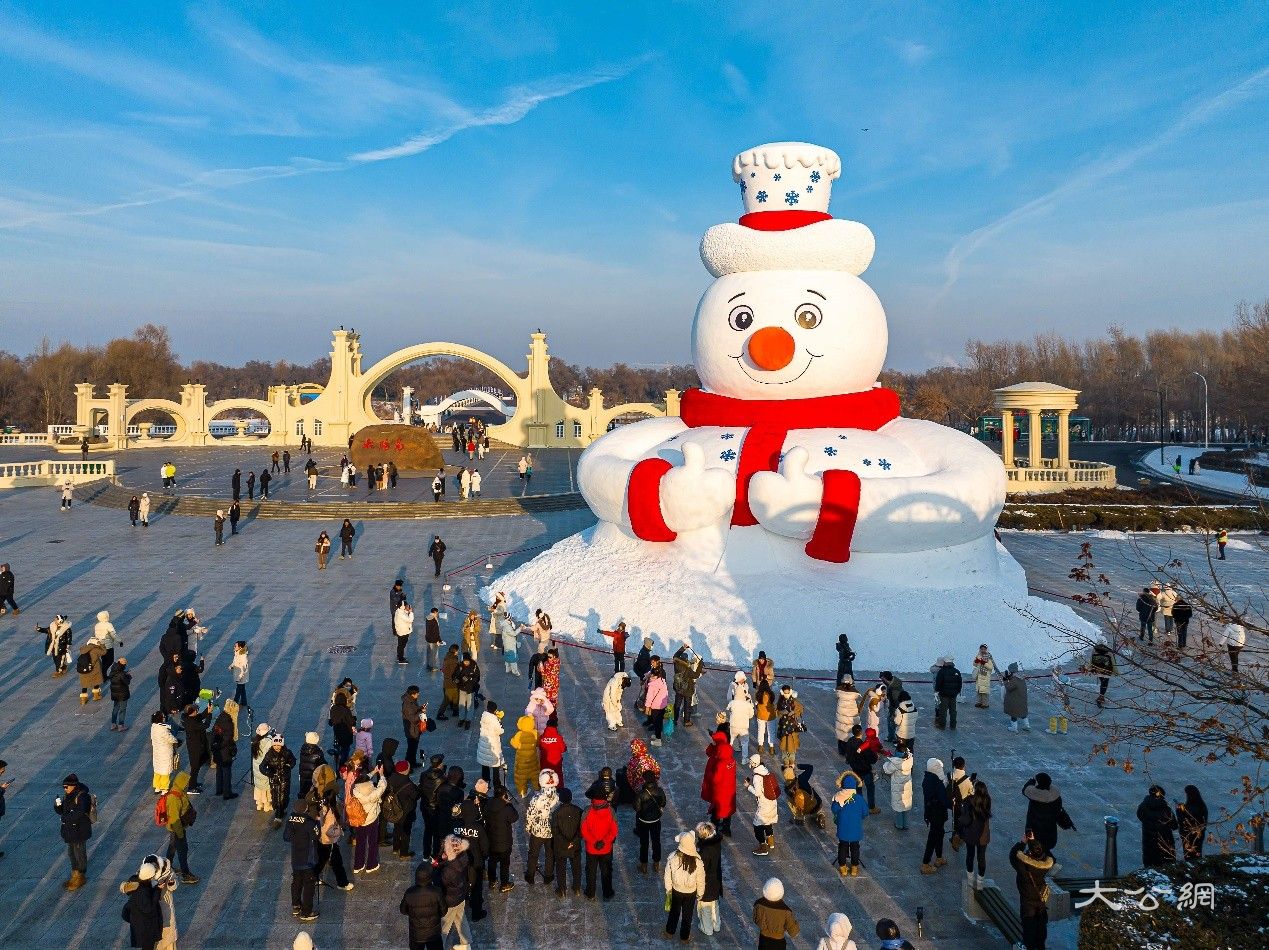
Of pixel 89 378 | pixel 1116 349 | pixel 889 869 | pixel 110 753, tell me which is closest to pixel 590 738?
pixel 889 869

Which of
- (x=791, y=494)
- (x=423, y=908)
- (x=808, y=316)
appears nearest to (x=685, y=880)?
(x=423, y=908)

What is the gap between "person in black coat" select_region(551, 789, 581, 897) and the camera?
24.3 feet

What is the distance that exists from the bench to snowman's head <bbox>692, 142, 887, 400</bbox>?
8.70 m

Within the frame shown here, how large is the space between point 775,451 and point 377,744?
24.5ft

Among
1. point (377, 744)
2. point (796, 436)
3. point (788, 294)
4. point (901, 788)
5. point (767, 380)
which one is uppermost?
point (788, 294)

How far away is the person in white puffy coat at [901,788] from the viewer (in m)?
→ 8.80

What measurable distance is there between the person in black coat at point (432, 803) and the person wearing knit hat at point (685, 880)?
7.57 feet

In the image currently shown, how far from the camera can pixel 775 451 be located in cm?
1448

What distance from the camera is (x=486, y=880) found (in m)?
8.00

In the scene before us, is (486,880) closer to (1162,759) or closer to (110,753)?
(110,753)

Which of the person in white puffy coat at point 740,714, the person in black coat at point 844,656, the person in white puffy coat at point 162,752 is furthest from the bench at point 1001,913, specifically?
the person in white puffy coat at point 162,752

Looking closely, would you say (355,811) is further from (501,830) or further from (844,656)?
(844,656)

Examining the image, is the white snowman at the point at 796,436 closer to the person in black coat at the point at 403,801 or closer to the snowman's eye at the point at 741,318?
the snowman's eye at the point at 741,318

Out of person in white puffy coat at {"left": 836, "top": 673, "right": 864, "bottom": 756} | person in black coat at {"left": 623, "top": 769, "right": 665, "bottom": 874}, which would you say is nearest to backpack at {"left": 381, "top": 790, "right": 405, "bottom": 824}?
person in black coat at {"left": 623, "top": 769, "right": 665, "bottom": 874}
